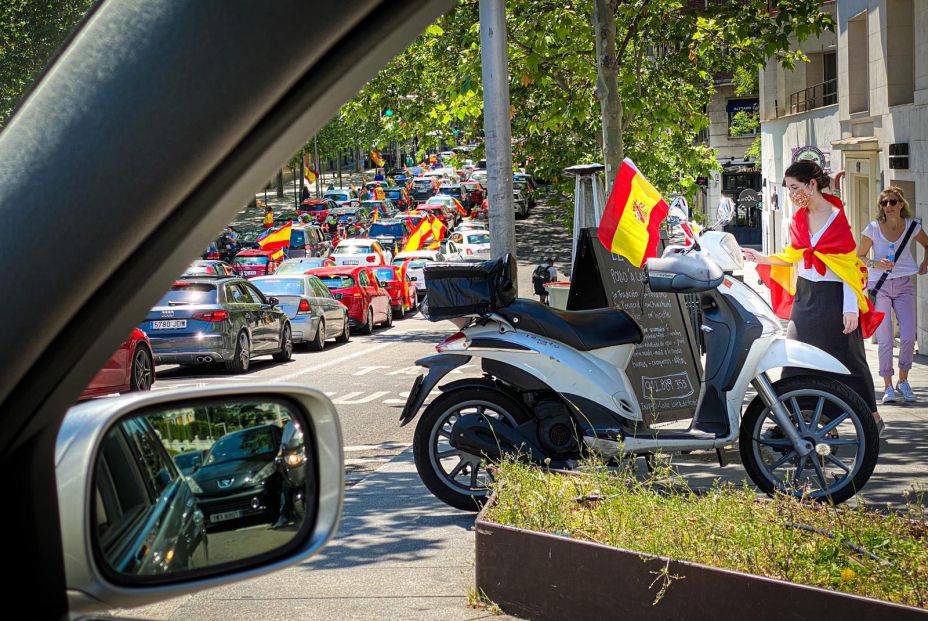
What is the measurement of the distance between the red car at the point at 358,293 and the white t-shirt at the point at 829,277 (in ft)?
65.2

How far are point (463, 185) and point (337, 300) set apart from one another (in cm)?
5271

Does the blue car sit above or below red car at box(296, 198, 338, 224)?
below

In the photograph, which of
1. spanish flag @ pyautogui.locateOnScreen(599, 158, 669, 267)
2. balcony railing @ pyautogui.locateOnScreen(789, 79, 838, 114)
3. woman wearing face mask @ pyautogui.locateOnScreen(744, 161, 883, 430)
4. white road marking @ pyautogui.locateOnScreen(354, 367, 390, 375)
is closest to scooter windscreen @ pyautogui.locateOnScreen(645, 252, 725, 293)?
woman wearing face mask @ pyautogui.locateOnScreen(744, 161, 883, 430)

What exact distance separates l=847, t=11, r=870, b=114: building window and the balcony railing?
387 centimetres

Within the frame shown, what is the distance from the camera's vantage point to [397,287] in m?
33.8

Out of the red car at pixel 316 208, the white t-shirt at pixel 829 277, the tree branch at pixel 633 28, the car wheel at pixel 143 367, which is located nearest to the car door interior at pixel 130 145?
the white t-shirt at pixel 829 277

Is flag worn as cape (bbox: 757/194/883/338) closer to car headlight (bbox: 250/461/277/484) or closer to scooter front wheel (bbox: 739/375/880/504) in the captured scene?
scooter front wheel (bbox: 739/375/880/504)

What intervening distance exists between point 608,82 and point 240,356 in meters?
8.19

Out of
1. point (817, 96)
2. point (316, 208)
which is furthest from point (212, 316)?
point (316, 208)

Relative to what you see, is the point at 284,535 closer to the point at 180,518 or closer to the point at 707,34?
the point at 180,518

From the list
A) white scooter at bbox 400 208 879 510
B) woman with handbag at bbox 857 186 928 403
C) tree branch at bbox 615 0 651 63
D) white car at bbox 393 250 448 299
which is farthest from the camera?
white car at bbox 393 250 448 299

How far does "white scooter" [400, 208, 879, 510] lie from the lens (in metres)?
6.73

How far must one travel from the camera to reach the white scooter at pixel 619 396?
22.1ft

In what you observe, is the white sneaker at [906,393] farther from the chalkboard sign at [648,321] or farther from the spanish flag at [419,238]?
the spanish flag at [419,238]
